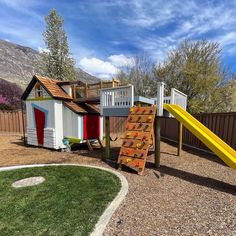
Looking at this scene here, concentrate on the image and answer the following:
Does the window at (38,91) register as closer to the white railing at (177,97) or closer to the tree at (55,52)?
the white railing at (177,97)

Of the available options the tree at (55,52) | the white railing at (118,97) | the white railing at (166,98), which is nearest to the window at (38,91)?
the white railing at (118,97)

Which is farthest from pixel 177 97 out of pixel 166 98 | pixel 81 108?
pixel 81 108

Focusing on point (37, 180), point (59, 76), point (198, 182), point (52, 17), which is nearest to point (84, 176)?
point (37, 180)

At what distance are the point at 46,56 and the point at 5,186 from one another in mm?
18473

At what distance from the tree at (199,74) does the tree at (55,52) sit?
440 inches

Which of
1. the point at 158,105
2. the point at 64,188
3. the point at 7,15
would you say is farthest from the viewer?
the point at 7,15

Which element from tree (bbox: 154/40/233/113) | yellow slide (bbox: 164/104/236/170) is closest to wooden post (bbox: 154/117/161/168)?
yellow slide (bbox: 164/104/236/170)

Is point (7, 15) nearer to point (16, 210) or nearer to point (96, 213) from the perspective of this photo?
point (16, 210)

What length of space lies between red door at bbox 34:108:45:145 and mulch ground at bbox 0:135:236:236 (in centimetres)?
286

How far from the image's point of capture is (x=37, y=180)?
4625mm

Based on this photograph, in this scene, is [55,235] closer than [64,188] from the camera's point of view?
Yes

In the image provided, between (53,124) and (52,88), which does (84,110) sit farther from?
(52,88)

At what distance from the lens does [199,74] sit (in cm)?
1641

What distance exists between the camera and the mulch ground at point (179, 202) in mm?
2751
